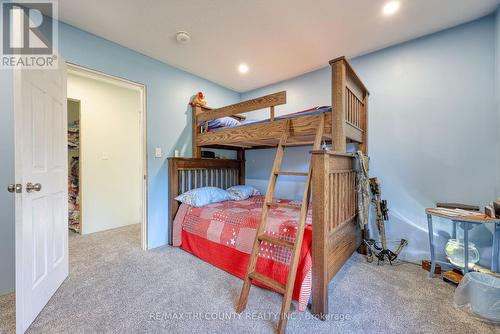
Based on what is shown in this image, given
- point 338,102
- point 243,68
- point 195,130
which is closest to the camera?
point 338,102

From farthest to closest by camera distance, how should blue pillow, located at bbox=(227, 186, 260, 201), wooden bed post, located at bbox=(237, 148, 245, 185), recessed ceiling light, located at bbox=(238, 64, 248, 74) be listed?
wooden bed post, located at bbox=(237, 148, 245, 185) < blue pillow, located at bbox=(227, 186, 260, 201) < recessed ceiling light, located at bbox=(238, 64, 248, 74)

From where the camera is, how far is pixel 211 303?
5.33 ft

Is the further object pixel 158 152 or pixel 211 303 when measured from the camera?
pixel 158 152

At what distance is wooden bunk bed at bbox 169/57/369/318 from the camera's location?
1.50 meters

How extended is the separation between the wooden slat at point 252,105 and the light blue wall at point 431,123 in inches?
51.2

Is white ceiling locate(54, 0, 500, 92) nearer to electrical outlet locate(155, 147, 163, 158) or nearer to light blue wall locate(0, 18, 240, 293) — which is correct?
light blue wall locate(0, 18, 240, 293)

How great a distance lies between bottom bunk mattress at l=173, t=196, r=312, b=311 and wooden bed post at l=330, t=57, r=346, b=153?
0.68m

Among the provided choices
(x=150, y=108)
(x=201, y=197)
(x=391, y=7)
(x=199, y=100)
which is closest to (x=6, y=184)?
(x=150, y=108)

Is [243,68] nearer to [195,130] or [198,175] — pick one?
[195,130]

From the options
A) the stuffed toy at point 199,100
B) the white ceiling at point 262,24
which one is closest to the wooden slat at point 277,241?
the white ceiling at point 262,24

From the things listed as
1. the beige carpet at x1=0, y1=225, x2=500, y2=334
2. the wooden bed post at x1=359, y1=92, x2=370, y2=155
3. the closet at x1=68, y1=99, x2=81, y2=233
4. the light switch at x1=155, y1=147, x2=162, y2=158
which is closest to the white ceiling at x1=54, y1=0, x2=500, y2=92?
the wooden bed post at x1=359, y1=92, x2=370, y2=155

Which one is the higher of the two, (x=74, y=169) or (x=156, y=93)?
(x=156, y=93)

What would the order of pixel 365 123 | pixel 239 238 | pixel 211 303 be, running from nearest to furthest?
pixel 211 303 < pixel 239 238 < pixel 365 123

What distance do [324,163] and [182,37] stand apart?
1991 mm
